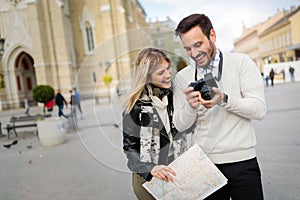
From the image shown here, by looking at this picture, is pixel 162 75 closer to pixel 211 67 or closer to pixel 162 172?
pixel 211 67

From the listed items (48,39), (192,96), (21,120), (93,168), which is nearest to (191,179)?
(192,96)

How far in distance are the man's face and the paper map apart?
462mm

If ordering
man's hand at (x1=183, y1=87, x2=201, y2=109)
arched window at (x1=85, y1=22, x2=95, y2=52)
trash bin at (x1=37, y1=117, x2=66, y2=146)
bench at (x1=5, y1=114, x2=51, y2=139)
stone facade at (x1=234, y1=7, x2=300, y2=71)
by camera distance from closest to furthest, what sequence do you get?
man's hand at (x1=183, y1=87, x2=201, y2=109)
trash bin at (x1=37, y1=117, x2=66, y2=146)
bench at (x1=5, y1=114, x2=51, y2=139)
arched window at (x1=85, y1=22, x2=95, y2=52)
stone facade at (x1=234, y1=7, x2=300, y2=71)

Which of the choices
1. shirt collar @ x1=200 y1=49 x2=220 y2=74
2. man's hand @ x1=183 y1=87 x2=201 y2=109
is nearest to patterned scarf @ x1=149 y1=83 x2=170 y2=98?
man's hand @ x1=183 y1=87 x2=201 y2=109

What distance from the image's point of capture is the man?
3.96 feet

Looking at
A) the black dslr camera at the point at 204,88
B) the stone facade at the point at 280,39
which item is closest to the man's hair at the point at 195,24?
the black dslr camera at the point at 204,88

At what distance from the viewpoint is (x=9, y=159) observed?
592 centimetres

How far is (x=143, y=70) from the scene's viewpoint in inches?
47.5

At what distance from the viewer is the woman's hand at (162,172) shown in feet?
4.14

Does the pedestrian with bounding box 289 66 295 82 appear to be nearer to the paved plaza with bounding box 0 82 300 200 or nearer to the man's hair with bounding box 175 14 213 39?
the paved plaza with bounding box 0 82 300 200

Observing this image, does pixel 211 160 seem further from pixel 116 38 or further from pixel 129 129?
pixel 116 38

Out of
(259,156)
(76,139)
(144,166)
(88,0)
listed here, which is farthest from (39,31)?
(144,166)

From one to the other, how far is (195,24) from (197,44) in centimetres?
10

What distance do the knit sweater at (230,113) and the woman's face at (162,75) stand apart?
8cm
